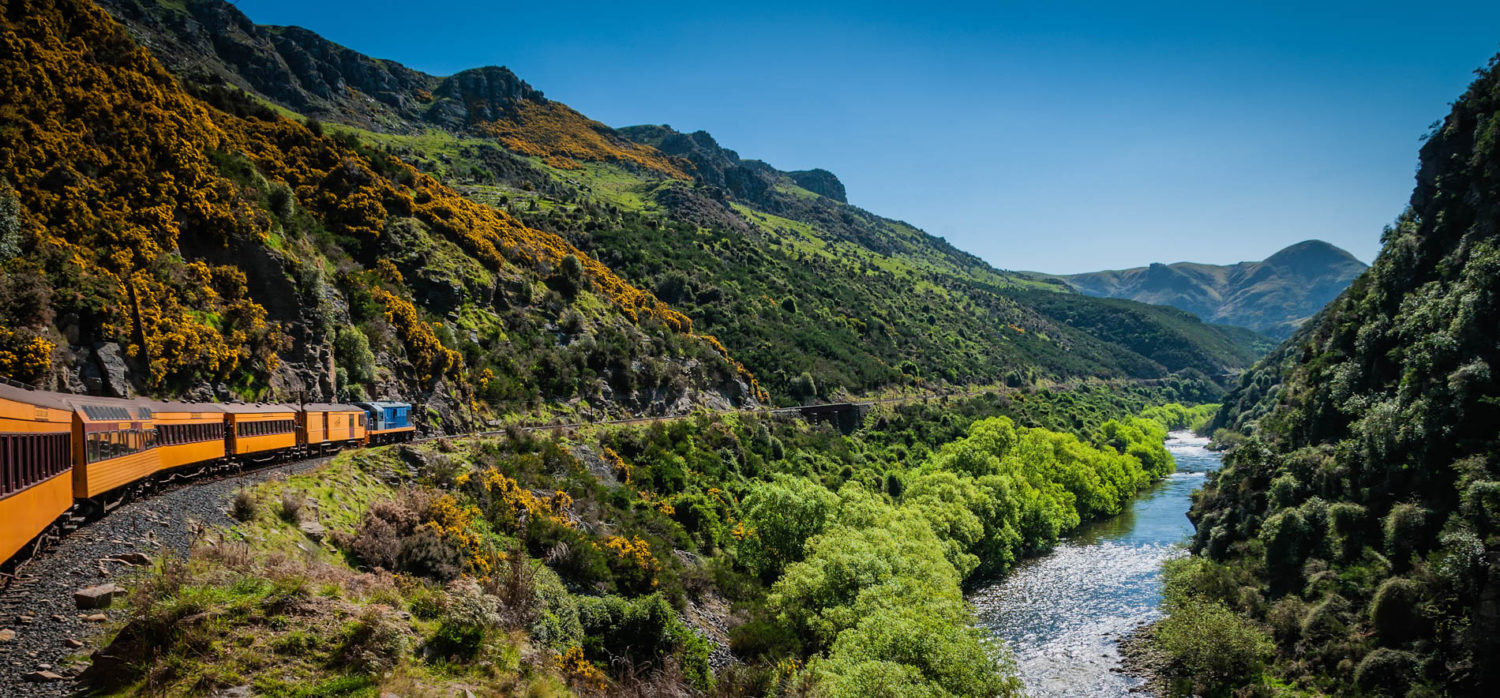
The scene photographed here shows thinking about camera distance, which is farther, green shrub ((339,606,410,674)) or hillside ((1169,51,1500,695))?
hillside ((1169,51,1500,695))

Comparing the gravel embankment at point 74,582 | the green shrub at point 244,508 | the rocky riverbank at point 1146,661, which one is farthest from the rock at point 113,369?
the rocky riverbank at point 1146,661

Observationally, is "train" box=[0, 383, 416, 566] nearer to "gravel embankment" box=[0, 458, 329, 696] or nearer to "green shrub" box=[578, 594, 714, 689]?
"gravel embankment" box=[0, 458, 329, 696]

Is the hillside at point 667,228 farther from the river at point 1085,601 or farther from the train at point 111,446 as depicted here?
the train at point 111,446

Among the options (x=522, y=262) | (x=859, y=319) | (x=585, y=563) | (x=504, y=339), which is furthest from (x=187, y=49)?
(x=585, y=563)

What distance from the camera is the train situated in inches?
471

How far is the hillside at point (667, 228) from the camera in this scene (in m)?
84.9

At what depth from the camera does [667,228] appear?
110 metres

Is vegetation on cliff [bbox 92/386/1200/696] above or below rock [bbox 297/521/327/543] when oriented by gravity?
below

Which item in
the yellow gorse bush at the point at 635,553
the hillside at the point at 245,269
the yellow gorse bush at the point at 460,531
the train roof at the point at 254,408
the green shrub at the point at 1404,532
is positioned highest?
the hillside at the point at 245,269

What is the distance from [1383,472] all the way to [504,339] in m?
53.2

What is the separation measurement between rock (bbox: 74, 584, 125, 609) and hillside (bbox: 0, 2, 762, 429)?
13953mm

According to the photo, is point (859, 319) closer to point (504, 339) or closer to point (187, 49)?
point (504, 339)

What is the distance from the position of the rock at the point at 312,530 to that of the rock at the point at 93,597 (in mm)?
6370

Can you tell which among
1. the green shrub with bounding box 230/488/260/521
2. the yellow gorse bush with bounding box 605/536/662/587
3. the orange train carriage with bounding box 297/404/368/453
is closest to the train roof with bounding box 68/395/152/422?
the green shrub with bounding box 230/488/260/521
